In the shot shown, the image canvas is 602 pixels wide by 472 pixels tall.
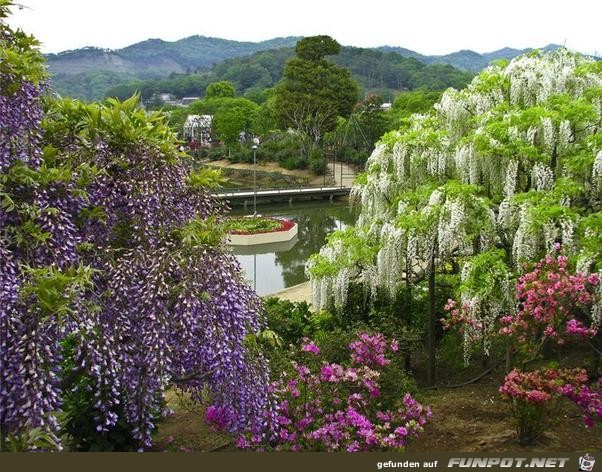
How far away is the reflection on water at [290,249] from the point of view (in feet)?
82.8

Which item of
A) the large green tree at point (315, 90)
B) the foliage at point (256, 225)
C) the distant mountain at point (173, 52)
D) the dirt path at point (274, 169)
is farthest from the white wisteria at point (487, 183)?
the distant mountain at point (173, 52)

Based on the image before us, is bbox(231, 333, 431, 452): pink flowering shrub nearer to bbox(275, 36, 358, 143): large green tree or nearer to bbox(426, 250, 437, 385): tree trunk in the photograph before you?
bbox(426, 250, 437, 385): tree trunk

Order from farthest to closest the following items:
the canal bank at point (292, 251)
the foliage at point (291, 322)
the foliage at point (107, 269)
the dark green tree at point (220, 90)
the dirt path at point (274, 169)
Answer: the dark green tree at point (220, 90), the dirt path at point (274, 169), the canal bank at point (292, 251), the foliage at point (291, 322), the foliage at point (107, 269)

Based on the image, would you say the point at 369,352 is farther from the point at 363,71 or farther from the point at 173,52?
the point at 173,52

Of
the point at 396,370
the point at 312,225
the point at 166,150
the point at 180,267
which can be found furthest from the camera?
the point at 312,225

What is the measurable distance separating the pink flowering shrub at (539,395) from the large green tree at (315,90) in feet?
176

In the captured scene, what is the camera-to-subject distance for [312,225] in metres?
38.2

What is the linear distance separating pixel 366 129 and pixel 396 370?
177 feet

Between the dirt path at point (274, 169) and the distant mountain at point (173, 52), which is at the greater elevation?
the distant mountain at point (173, 52)

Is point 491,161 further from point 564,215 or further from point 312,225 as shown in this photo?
point 312,225

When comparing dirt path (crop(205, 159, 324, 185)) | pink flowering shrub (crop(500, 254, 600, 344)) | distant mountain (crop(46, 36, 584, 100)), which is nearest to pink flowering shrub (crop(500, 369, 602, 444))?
pink flowering shrub (crop(500, 254, 600, 344))

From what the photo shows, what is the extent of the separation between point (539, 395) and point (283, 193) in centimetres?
3958

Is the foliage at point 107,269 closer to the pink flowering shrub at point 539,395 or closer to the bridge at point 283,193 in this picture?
Answer: the pink flowering shrub at point 539,395

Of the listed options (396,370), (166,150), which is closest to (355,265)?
(396,370)
